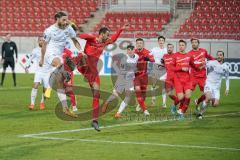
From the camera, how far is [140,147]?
12633 mm

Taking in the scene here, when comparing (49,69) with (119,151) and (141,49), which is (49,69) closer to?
(141,49)

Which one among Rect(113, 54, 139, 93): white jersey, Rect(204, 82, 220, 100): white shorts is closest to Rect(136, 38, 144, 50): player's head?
Rect(113, 54, 139, 93): white jersey

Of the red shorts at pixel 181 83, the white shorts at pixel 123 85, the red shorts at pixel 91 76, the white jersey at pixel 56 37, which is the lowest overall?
the white shorts at pixel 123 85

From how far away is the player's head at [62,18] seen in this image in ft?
51.9

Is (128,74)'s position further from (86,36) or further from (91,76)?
(86,36)

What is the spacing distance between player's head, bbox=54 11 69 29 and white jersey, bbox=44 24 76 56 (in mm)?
172

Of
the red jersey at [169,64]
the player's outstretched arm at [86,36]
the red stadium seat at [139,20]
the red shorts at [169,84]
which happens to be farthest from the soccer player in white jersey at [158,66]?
the red stadium seat at [139,20]

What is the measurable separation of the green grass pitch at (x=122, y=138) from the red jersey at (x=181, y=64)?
3.97ft

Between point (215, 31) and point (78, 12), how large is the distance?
1042 centimetres

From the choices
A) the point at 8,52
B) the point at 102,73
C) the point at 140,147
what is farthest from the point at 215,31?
the point at 140,147

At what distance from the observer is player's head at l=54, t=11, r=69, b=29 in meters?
15.8

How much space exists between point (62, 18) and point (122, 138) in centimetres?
369

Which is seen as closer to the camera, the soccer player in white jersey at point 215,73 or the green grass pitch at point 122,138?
the green grass pitch at point 122,138

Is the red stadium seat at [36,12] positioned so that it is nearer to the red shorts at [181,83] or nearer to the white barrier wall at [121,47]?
the white barrier wall at [121,47]
